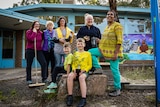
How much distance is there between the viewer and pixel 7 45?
1357 centimetres

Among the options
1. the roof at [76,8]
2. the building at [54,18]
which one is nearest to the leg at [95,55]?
the building at [54,18]

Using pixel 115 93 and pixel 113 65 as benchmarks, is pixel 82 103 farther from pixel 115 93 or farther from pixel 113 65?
pixel 113 65

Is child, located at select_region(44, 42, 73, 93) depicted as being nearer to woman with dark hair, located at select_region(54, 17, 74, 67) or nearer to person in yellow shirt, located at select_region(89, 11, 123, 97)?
woman with dark hair, located at select_region(54, 17, 74, 67)

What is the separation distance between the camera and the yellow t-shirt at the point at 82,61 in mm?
4238

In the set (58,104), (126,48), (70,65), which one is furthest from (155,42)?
(126,48)

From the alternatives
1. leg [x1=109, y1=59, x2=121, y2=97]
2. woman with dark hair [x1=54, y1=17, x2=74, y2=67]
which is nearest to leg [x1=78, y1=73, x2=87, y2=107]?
leg [x1=109, y1=59, x2=121, y2=97]

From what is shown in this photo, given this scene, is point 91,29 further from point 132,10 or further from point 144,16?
point 144,16

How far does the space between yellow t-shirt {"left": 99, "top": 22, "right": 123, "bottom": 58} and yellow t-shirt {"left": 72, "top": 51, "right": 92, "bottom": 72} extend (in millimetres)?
344

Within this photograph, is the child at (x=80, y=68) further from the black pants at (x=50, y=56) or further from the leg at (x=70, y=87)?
the black pants at (x=50, y=56)

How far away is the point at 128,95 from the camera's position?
4477 millimetres

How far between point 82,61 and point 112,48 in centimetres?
66

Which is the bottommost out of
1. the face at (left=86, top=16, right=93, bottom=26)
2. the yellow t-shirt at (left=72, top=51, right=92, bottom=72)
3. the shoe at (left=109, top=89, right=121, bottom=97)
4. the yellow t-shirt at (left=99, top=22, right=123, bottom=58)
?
the shoe at (left=109, top=89, right=121, bottom=97)

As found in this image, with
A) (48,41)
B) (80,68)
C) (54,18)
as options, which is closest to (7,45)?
(54,18)

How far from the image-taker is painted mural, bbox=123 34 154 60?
1143 cm
